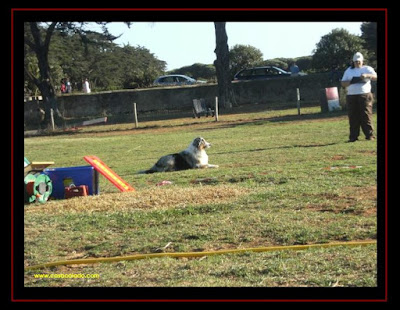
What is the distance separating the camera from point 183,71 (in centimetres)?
5600

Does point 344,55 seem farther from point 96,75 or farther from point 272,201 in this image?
point 272,201

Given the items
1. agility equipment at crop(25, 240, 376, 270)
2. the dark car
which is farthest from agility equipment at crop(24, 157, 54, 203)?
the dark car

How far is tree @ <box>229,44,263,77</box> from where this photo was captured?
50.6 metres

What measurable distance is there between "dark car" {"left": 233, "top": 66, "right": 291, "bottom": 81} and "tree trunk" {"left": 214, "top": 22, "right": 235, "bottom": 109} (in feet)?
22.6

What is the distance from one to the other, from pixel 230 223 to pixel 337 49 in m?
32.7

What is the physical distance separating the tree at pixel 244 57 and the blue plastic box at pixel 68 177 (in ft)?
129

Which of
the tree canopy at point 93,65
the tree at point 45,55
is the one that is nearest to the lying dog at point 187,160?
the tree at point 45,55

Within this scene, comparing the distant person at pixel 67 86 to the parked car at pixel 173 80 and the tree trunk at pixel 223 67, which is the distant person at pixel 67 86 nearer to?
the parked car at pixel 173 80

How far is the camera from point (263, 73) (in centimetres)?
4678

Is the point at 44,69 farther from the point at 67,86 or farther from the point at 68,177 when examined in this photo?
the point at 68,177

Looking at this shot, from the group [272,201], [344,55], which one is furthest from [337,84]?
[272,201]

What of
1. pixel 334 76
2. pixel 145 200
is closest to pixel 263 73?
pixel 334 76
